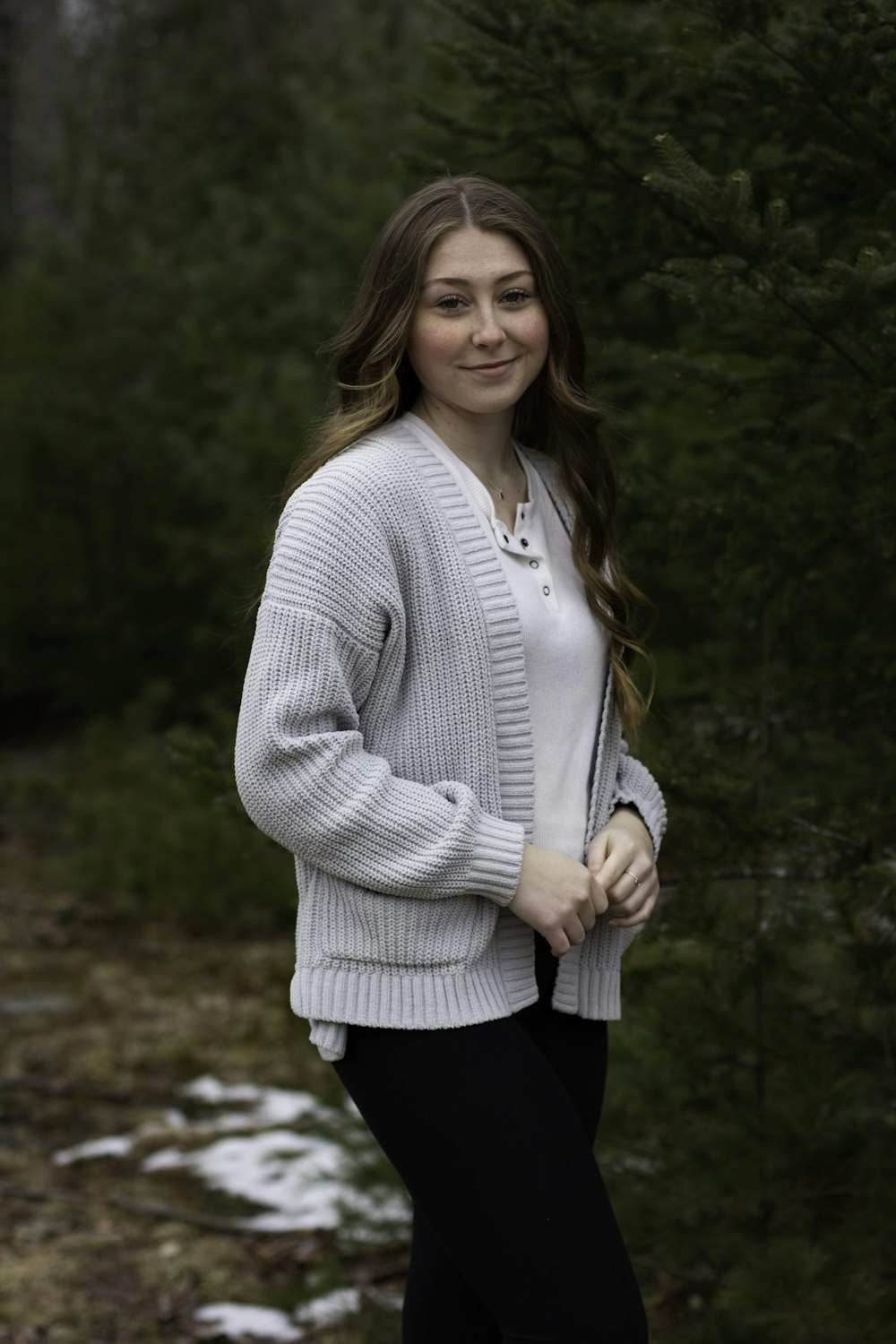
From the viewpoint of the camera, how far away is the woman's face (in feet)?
7.22

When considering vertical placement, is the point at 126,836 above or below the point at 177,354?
below

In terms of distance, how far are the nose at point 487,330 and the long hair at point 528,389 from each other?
10 centimetres

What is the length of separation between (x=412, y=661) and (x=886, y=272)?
3.33ft

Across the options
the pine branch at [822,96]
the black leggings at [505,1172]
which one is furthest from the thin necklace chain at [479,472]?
the pine branch at [822,96]

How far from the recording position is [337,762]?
77.0 inches

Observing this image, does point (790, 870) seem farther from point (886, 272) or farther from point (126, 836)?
point (126, 836)

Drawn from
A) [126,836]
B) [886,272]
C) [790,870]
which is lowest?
[126,836]

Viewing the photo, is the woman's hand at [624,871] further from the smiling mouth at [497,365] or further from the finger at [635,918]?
the smiling mouth at [497,365]

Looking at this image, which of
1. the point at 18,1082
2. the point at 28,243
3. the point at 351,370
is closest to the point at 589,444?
the point at 351,370

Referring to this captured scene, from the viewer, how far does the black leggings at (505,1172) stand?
192 cm

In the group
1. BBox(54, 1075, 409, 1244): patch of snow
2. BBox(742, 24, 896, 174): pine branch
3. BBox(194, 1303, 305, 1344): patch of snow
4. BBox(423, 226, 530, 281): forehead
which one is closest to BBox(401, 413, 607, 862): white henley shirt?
BBox(423, 226, 530, 281): forehead

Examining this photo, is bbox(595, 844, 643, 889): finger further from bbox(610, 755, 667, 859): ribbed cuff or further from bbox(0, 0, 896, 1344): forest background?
bbox(0, 0, 896, 1344): forest background

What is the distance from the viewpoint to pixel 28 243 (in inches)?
440

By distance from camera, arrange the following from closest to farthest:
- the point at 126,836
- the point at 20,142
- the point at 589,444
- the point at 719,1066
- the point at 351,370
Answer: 1. the point at 351,370
2. the point at 589,444
3. the point at 719,1066
4. the point at 126,836
5. the point at 20,142
